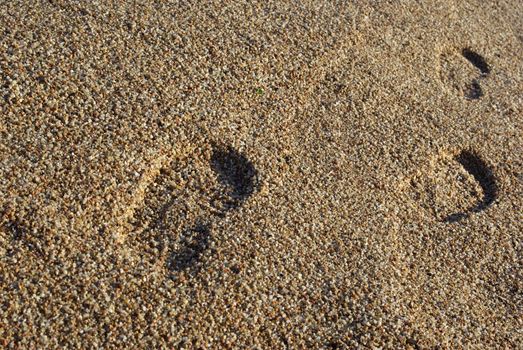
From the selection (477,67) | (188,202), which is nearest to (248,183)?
(188,202)

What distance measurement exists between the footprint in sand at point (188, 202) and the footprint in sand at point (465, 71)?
2.01 metres

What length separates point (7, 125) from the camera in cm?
345

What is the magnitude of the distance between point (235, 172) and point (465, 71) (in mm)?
2312

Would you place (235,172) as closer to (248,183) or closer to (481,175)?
(248,183)

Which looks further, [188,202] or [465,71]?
[465,71]

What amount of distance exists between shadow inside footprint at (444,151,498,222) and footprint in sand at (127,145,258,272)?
155cm

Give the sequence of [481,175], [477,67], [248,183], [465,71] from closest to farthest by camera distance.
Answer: [248,183]
[481,175]
[465,71]
[477,67]

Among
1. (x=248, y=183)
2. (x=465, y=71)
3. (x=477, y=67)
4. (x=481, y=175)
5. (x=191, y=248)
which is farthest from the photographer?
(x=477, y=67)

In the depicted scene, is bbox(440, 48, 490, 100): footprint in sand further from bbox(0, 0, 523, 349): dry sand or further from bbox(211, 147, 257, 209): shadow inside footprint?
bbox(211, 147, 257, 209): shadow inside footprint

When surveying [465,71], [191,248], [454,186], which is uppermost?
[465,71]

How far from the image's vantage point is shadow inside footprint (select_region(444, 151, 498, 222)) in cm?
399

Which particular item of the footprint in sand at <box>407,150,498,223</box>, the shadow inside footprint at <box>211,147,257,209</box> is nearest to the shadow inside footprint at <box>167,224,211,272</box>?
the shadow inside footprint at <box>211,147,257,209</box>

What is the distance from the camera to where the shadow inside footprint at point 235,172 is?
11.7ft

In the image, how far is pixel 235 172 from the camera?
3.67 metres
